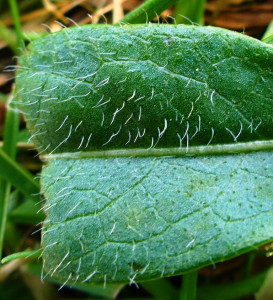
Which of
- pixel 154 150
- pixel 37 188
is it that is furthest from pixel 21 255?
pixel 154 150

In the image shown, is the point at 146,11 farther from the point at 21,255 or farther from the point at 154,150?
the point at 21,255

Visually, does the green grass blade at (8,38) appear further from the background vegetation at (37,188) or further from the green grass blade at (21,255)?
the green grass blade at (21,255)

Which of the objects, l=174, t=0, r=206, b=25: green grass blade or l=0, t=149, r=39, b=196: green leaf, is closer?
l=0, t=149, r=39, b=196: green leaf

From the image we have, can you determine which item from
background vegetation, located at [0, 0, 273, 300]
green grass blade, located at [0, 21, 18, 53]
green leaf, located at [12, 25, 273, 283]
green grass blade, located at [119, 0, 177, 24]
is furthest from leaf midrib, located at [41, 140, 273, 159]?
green grass blade, located at [0, 21, 18, 53]

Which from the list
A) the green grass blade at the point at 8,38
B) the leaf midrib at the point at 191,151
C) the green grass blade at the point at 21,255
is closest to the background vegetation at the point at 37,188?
the green grass blade at the point at 8,38

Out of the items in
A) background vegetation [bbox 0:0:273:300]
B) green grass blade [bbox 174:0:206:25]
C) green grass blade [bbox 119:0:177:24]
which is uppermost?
green grass blade [bbox 119:0:177:24]

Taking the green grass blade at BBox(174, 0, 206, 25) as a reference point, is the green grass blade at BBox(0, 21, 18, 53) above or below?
below

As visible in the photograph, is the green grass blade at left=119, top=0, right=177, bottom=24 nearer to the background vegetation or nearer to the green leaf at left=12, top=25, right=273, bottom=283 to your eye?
the background vegetation
